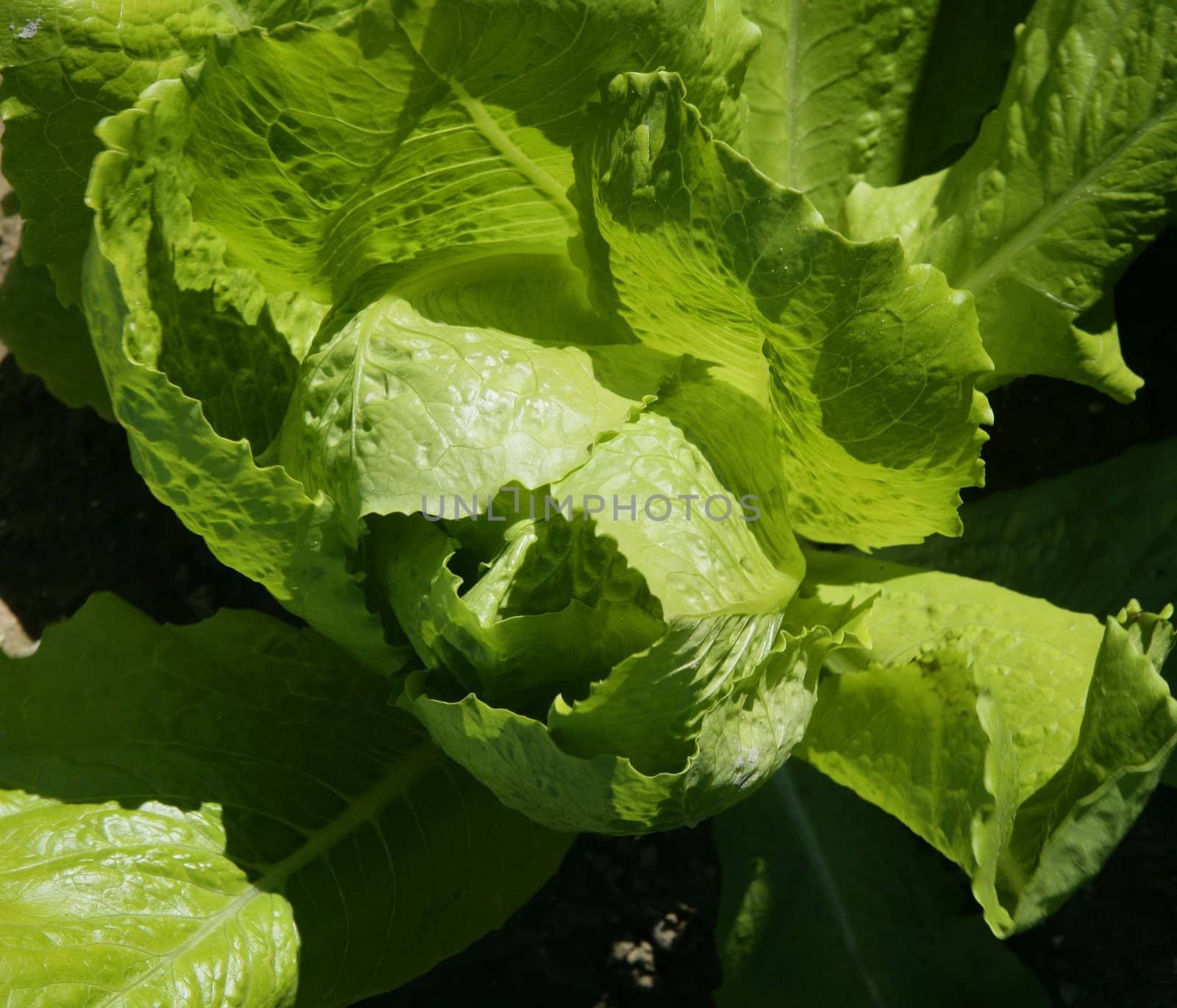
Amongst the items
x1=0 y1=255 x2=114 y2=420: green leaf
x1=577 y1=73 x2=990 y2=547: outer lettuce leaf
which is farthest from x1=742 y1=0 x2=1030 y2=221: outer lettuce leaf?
x1=0 y1=255 x2=114 y2=420: green leaf

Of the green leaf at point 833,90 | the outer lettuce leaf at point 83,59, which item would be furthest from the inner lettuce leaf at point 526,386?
the green leaf at point 833,90

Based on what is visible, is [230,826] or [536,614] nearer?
[536,614]

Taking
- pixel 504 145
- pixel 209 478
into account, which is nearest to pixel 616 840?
pixel 209 478

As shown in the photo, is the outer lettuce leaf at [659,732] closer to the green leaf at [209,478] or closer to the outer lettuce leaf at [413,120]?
the green leaf at [209,478]

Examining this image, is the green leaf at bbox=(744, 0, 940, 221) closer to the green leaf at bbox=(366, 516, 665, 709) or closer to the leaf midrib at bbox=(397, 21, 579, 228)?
the leaf midrib at bbox=(397, 21, 579, 228)

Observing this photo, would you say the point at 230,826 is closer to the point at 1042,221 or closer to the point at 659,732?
the point at 659,732

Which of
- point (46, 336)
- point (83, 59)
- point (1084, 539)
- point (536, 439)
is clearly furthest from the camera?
point (46, 336)

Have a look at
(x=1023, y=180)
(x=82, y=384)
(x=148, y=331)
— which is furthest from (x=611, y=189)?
(x=82, y=384)
